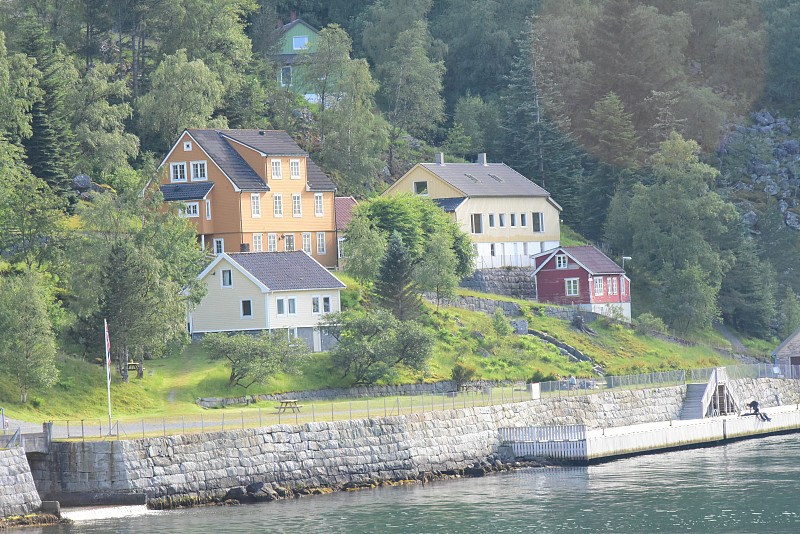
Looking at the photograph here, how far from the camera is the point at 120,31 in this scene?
97938 mm

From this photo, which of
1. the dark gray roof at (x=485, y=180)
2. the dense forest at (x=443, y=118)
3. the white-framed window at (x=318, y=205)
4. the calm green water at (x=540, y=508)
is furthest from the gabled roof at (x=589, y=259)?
the calm green water at (x=540, y=508)

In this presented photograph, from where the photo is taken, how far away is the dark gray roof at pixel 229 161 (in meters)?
83.2

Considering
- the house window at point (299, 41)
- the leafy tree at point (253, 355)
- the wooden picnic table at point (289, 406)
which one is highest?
the house window at point (299, 41)

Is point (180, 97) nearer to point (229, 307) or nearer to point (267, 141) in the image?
point (267, 141)

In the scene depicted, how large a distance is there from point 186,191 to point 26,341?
27638 mm

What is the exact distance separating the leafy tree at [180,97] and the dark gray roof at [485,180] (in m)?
15.3

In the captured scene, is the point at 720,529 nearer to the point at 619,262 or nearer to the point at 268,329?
the point at 268,329

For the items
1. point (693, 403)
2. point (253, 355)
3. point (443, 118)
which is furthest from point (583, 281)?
point (253, 355)

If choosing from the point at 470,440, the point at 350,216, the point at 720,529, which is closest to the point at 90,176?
the point at 350,216

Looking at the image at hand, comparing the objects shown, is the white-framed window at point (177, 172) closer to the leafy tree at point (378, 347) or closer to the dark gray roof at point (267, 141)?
the dark gray roof at point (267, 141)

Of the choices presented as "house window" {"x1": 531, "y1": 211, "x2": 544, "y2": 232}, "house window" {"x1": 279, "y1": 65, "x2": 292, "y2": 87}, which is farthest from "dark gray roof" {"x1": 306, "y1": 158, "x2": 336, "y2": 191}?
"house window" {"x1": 279, "y1": 65, "x2": 292, "y2": 87}

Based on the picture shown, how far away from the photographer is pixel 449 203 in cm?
9556

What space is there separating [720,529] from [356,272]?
37622 mm

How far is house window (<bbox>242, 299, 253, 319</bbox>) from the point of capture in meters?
71.6
